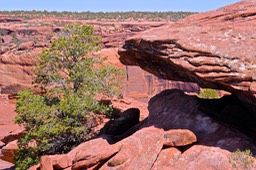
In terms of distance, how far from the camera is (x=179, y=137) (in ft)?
36.1

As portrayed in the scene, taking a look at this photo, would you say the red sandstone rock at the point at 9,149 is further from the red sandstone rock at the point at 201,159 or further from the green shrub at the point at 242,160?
the green shrub at the point at 242,160

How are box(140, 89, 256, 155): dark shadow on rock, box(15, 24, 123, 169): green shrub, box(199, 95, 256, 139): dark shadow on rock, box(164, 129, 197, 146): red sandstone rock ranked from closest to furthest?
1. box(140, 89, 256, 155): dark shadow on rock
2. box(164, 129, 197, 146): red sandstone rock
3. box(199, 95, 256, 139): dark shadow on rock
4. box(15, 24, 123, 169): green shrub

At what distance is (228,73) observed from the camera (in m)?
9.82

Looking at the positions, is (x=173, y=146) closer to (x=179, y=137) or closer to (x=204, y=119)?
(x=179, y=137)

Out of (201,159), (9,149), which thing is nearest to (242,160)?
(201,159)

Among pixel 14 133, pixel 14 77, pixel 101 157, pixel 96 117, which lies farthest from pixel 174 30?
pixel 14 77

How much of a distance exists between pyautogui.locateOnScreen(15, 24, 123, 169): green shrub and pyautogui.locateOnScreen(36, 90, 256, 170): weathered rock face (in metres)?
2.23

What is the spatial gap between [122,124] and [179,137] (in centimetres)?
492

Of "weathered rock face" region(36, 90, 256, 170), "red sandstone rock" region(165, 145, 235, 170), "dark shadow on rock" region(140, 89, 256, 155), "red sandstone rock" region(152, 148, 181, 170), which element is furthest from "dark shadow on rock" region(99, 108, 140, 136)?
"red sandstone rock" region(165, 145, 235, 170)

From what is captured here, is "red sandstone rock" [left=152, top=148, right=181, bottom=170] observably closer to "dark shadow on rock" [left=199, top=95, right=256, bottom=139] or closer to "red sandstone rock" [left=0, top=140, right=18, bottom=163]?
"dark shadow on rock" [left=199, top=95, right=256, bottom=139]

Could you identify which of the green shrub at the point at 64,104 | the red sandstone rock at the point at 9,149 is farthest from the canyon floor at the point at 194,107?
the red sandstone rock at the point at 9,149

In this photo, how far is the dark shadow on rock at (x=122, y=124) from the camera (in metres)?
15.3

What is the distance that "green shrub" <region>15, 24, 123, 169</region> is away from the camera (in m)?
14.9

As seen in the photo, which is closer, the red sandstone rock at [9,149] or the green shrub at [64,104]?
the green shrub at [64,104]
